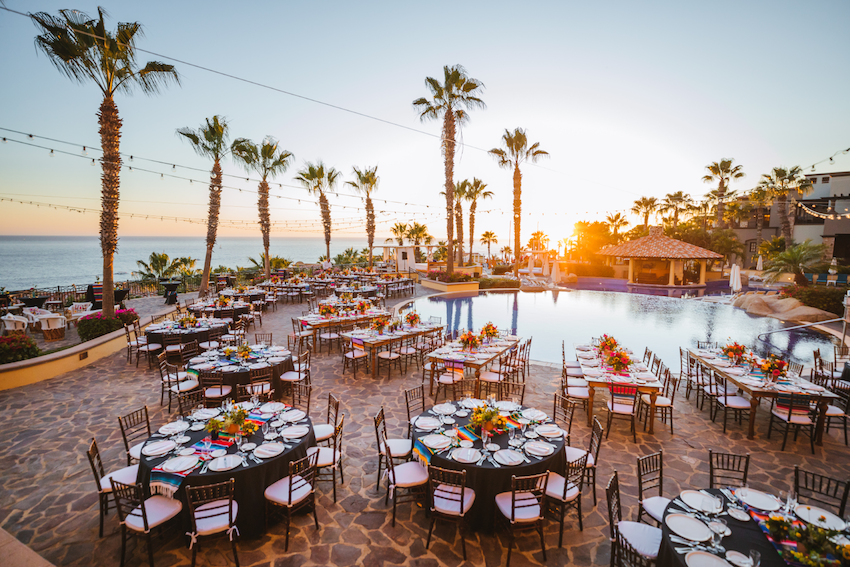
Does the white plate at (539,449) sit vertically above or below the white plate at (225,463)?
below

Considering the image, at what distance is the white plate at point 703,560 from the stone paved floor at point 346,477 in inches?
54.0

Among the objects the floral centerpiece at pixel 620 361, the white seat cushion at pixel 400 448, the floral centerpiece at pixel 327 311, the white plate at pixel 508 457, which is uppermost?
the floral centerpiece at pixel 327 311

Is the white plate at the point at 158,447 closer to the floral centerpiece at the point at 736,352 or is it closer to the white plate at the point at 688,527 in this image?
the white plate at the point at 688,527

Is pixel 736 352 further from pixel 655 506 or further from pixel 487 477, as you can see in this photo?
pixel 487 477

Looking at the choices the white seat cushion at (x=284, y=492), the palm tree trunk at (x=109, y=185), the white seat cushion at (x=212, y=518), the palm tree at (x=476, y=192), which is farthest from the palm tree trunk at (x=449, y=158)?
the white seat cushion at (x=212, y=518)

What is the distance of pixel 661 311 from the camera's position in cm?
2014

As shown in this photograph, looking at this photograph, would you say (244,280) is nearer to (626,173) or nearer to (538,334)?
(538,334)

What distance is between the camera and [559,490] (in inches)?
166

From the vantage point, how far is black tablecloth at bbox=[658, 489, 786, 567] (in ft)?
9.20

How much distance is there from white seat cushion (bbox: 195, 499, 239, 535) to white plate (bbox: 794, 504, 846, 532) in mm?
5208

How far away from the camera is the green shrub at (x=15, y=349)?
8.71 m

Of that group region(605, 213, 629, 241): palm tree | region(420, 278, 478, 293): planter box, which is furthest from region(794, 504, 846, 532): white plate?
region(605, 213, 629, 241): palm tree

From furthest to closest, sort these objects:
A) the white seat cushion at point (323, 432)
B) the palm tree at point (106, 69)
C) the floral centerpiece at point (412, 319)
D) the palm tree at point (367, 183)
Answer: the palm tree at point (367, 183)
the floral centerpiece at point (412, 319)
the palm tree at point (106, 69)
the white seat cushion at point (323, 432)

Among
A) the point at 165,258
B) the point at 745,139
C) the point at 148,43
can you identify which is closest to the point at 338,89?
the point at 148,43
